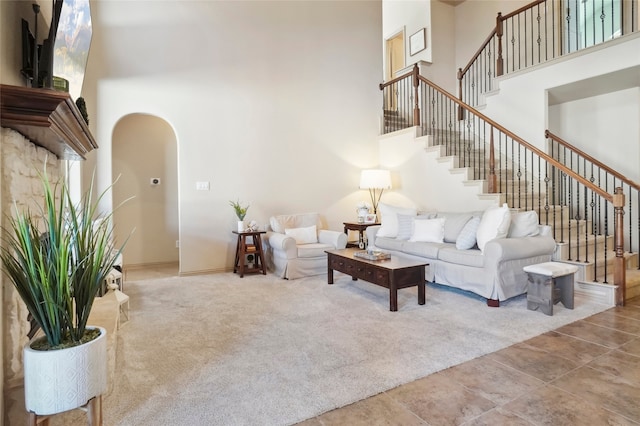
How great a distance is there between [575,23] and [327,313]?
6.02 metres

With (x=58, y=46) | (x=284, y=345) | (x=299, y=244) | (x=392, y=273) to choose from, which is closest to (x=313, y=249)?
(x=299, y=244)

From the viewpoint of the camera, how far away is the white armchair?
453 centimetres

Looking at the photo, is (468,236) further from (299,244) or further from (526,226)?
(299,244)

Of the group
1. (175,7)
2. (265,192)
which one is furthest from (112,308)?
(175,7)

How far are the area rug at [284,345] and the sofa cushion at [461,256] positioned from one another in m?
0.37

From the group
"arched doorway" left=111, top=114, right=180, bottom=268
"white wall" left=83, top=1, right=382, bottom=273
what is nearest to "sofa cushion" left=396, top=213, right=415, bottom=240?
"white wall" left=83, top=1, right=382, bottom=273

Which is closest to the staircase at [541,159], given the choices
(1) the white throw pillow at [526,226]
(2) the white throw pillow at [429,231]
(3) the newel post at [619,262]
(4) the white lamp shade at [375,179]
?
(3) the newel post at [619,262]

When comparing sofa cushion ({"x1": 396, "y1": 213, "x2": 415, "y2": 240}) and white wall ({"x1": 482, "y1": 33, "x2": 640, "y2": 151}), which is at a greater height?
white wall ({"x1": 482, "y1": 33, "x2": 640, "y2": 151})

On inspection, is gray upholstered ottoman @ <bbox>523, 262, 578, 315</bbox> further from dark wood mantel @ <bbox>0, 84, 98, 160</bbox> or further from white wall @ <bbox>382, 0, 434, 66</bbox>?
white wall @ <bbox>382, 0, 434, 66</bbox>

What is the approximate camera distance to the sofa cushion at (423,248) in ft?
13.2

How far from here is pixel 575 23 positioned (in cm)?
565

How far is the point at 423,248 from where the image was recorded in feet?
13.6

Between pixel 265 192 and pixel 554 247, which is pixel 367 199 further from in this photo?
pixel 554 247

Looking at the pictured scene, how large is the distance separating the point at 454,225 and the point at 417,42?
4.60 meters
